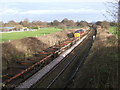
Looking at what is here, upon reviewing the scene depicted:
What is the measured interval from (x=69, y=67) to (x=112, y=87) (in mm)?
7854

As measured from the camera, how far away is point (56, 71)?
15719 mm

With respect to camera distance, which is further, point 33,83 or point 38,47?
point 38,47

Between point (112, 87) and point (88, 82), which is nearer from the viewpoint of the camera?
point (112, 87)

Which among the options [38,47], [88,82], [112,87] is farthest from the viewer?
[38,47]

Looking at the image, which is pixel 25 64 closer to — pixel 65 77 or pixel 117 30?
pixel 65 77

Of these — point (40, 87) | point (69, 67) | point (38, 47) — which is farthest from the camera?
point (38, 47)

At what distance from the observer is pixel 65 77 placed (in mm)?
13828

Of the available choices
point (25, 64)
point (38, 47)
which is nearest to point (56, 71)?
point (25, 64)

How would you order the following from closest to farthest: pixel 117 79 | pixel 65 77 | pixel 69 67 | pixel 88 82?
pixel 117 79 → pixel 88 82 → pixel 65 77 → pixel 69 67

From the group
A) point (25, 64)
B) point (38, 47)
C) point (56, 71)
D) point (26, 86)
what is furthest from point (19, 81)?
point (38, 47)

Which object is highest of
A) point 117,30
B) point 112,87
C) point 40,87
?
point 117,30

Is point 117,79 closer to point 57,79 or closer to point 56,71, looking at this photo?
point 57,79

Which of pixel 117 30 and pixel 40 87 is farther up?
pixel 117 30

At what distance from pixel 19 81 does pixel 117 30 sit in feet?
26.2
